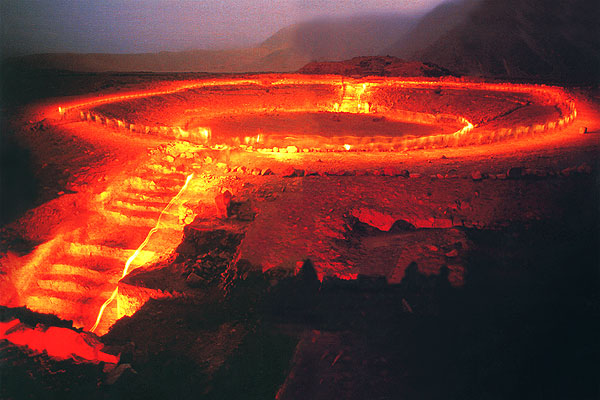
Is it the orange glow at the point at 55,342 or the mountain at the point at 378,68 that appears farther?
the mountain at the point at 378,68

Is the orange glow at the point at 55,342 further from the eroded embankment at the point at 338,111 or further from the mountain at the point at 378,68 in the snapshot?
the mountain at the point at 378,68

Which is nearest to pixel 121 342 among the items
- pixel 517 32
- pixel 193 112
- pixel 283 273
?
pixel 283 273

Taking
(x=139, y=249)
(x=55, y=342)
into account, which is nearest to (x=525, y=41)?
(x=139, y=249)

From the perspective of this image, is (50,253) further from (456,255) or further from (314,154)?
(456,255)

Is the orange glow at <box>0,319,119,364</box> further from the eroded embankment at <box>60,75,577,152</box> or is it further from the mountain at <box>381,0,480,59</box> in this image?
the mountain at <box>381,0,480,59</box>

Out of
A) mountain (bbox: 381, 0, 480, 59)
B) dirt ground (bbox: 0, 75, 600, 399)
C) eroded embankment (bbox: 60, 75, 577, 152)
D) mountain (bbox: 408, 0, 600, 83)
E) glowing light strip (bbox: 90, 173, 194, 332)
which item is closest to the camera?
dirt ground (bbox: 0, 75, 600, 399)

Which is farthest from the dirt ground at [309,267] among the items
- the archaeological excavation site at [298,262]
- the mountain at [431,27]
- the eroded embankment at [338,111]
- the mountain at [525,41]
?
the mountain at [431,27]

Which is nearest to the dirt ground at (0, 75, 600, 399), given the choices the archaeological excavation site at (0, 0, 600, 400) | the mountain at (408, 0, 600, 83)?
the archaeological excavation site at (0, 0, 600, 400)
